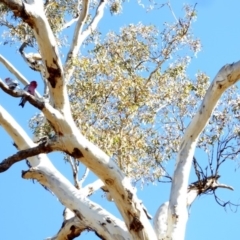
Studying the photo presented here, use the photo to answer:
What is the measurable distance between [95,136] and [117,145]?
335 mm

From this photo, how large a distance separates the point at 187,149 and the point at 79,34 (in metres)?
4.99

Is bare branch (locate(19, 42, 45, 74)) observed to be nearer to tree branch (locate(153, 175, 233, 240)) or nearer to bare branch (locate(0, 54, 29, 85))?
bare branch (locate(0, 54, 29, 85))

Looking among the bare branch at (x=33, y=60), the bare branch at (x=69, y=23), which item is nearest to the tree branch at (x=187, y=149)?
the bare branch at (x=33, y=60)

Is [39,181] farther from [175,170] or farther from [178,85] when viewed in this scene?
[178,85]

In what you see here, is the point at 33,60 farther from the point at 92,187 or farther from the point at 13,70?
the point at 92,187

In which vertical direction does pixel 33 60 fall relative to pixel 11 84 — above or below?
above

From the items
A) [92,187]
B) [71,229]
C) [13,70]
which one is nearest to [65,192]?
A: [71,229]

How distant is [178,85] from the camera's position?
314 inches

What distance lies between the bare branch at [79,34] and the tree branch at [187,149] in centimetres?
348

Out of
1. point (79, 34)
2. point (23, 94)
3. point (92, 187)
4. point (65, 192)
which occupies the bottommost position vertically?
point (65, 192)

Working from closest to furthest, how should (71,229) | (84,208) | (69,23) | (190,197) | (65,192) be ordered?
(84,208) < (65,192) < (71,229) < (190,197) < (69,23)

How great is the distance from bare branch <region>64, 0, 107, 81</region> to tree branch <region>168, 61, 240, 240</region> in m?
3.48

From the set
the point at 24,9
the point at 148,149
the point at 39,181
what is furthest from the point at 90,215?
the point at 148,149

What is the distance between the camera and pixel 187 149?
4398mm
